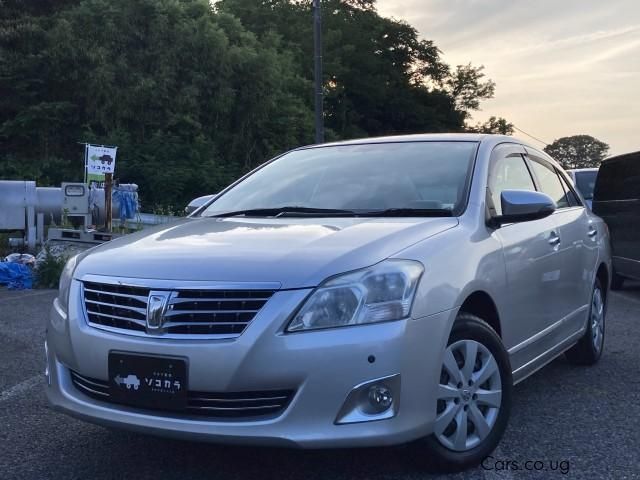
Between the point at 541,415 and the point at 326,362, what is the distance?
1.87m

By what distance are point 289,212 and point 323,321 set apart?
1214mm

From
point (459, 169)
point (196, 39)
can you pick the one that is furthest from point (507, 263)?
point (196, 39)

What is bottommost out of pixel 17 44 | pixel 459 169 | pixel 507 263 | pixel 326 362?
pixel 326 362

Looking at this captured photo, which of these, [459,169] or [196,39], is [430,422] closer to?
[459,169]

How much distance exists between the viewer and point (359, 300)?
8.90 ft

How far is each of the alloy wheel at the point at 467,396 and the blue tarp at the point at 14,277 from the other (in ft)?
24.8

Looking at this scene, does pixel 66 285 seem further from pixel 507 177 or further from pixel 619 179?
pixel 619 179

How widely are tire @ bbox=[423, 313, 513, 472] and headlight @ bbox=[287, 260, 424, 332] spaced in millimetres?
374

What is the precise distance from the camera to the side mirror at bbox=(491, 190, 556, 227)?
11.7ft

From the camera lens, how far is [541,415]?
13.0 ft

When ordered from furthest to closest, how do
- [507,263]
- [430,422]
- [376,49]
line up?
[376,49], [507,263], [430,422]

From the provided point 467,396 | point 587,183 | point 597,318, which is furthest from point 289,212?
point 587,183

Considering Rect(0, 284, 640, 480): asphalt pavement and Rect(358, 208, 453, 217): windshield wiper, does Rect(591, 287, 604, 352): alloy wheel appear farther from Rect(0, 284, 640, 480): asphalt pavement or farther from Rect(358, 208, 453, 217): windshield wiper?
Rect(358, 208, 453, 217): windshield wiper

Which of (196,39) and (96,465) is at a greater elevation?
(196,39)
